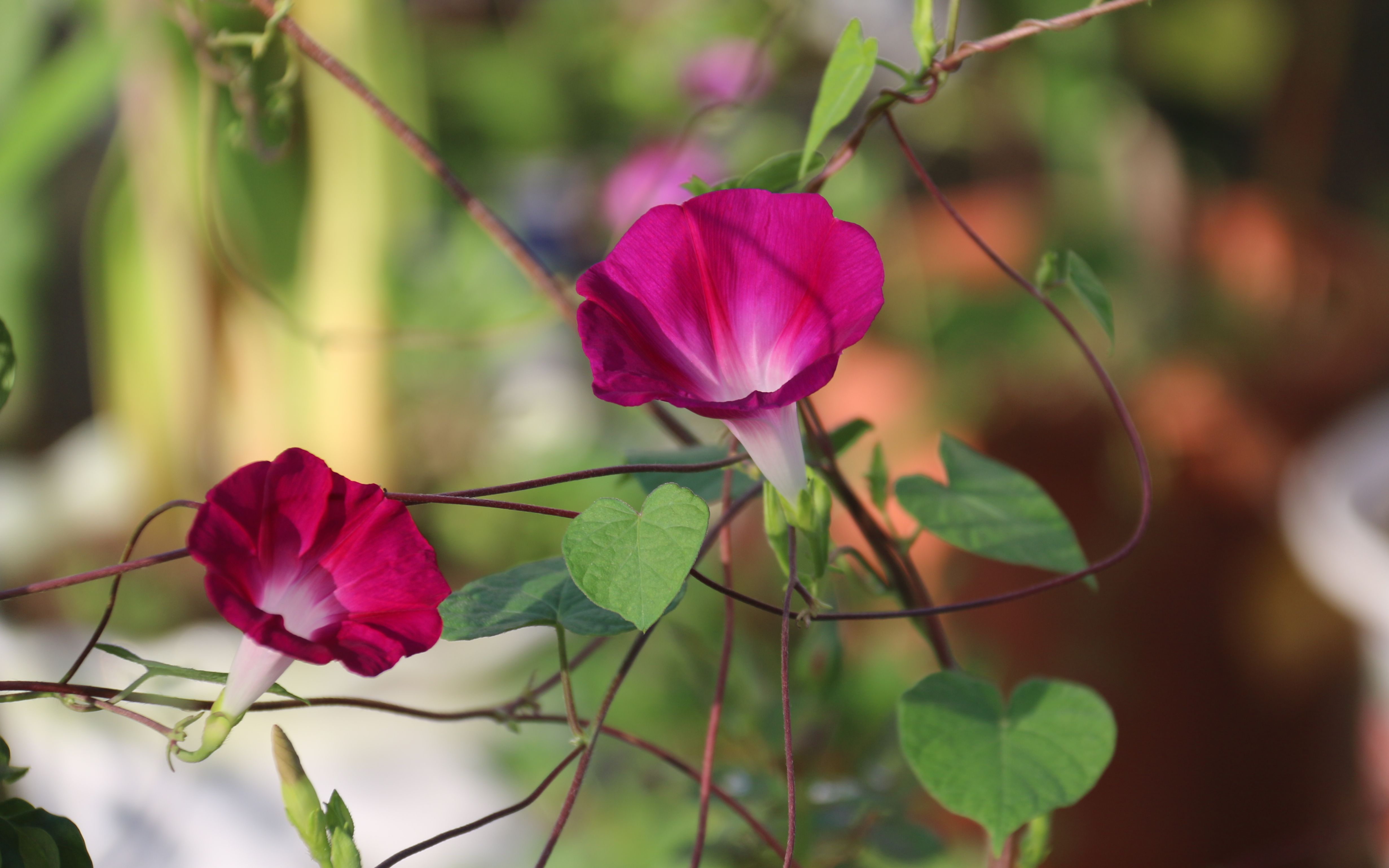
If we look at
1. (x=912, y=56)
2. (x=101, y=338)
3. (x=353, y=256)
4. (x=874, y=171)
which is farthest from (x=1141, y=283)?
(x=101, y=338)

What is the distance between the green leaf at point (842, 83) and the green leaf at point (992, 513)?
0.31 ft

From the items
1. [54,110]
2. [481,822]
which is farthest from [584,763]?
[54,110]

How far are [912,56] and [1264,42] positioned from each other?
0.42 meters

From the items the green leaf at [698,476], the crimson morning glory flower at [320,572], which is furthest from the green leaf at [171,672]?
the green leaf at [698,476]

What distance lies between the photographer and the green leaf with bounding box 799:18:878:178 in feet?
0.75

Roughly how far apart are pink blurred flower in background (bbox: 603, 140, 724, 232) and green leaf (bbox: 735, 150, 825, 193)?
0.67 m

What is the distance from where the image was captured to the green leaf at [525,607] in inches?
8.4

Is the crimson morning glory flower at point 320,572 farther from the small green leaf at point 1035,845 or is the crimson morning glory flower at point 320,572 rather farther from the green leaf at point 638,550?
the small green leaf at point 1035,845

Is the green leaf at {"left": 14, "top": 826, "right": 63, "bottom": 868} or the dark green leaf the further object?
the dark green leaf

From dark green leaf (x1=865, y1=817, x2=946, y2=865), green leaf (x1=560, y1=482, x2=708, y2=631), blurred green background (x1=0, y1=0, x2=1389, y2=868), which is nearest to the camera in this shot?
green leaf (x1=560, y1=482, x2=708, y2=631)

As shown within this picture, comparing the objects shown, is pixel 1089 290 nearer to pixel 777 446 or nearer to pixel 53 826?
pixel 777 446

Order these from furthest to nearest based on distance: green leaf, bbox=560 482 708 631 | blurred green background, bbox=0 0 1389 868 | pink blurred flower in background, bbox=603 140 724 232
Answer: pink blurred flower in background, bbox=603 140 724 232
blurred green background, bbox=0 0 1389 868
green leaf, bbox=560 482 708 631

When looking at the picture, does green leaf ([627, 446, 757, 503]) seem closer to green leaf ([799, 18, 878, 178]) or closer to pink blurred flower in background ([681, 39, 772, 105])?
green leaf ([799, 18, 878, 178])

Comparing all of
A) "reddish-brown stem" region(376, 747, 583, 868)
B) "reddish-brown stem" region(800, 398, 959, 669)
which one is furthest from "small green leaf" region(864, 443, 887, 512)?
"reddish-brown stem" region(376, 747, 583, 868)
